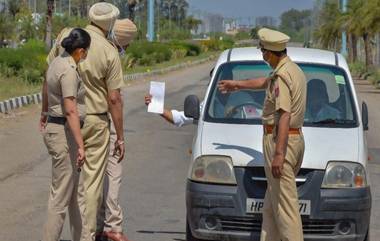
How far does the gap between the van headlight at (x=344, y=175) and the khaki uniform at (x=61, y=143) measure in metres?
1.94

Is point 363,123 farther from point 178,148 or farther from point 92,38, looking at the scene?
point 178,148

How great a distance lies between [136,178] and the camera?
1177cm

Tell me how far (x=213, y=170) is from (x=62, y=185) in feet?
3.93

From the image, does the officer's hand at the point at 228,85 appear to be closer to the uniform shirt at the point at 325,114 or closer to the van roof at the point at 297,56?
the uniform shirt at the point at 325,114

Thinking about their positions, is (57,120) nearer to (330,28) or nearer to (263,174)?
(263,174)

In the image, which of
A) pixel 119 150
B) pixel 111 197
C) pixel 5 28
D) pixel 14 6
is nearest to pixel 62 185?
pixel 119 150

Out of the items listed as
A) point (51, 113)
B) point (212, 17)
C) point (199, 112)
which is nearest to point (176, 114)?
point (199, 112)

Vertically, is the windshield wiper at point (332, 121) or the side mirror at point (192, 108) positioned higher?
the side mirror at point (192, 108)

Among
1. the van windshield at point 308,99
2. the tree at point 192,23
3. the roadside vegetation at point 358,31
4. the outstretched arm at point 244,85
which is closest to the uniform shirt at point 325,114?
the van windshield at point 308,99

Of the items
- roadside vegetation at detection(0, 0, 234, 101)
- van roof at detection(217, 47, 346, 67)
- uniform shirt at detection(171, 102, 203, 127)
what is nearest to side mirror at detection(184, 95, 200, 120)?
uniform shirt at detection(171, 102, 203, 127)

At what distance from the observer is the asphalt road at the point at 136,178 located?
8656 millimetres

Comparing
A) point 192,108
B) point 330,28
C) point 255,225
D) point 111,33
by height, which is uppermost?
point 111,33

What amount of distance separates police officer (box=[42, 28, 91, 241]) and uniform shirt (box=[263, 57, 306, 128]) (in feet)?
4.65

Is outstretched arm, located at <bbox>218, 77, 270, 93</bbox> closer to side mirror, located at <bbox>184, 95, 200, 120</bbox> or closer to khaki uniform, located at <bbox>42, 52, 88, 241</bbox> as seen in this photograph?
side mirror, located at <bbox>184, 95, 200, 120</bbox>
